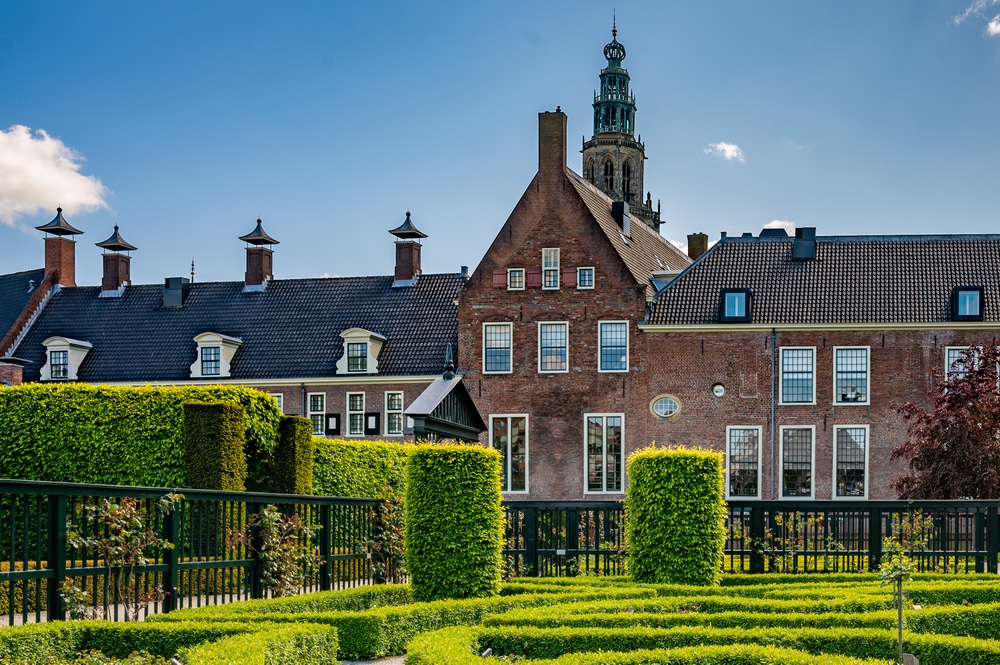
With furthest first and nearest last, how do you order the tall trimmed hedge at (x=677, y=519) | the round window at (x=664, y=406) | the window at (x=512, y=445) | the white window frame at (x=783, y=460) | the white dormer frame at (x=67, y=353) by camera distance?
the white dormer frame at (x=67, y=353) → the window at (x=512, y=445) → the round window at (x=664, y=406) → the white window frame at (x=783, y=460) → the tall trimmed hedge at (x=677, y=519)

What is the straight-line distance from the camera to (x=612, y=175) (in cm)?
8894

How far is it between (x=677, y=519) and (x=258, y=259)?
109 feet

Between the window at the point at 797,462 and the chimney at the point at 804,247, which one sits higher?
the chimney at the point at 804,247

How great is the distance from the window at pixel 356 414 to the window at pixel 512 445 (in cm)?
494

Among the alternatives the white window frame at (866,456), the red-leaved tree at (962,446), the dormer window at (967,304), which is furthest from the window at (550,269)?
the red-leaved tree at (962,446)

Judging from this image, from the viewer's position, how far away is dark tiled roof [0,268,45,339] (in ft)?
156

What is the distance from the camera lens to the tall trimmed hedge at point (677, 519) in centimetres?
1658

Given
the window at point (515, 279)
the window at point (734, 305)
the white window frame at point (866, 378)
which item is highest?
the window at point (515, 279)

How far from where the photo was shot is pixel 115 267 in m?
48.3

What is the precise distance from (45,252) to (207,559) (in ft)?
126

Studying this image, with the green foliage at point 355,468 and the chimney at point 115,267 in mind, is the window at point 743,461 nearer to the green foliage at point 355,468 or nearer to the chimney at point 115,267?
the green foliage at point 355,468

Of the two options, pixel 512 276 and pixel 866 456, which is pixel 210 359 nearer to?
pixel 512 276

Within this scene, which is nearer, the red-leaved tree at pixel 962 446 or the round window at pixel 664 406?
the red-leaved tree at pixel 962 446

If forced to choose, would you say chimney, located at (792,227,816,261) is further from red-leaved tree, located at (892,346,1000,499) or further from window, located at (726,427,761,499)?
red-leaved tree, located at (892,346,1000,499)
